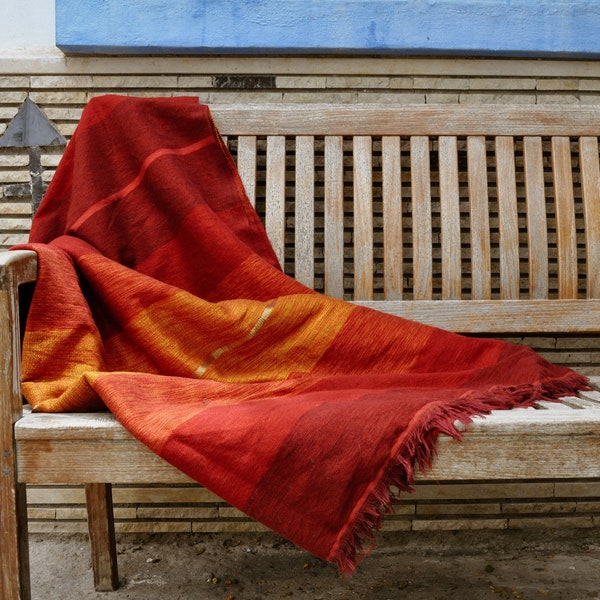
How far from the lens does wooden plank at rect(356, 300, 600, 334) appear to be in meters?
1.59

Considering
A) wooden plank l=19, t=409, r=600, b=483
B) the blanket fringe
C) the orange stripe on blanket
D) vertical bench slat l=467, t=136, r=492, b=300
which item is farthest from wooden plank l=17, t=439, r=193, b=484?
vertical bench slat l=467, t=136, r=492, b=300

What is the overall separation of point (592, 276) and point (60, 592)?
1.47 meters

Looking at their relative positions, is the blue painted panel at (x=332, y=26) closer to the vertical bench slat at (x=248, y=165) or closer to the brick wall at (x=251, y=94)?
the brick wall at (x=251, y=94)

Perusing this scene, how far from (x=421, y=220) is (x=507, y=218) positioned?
0.21 meters

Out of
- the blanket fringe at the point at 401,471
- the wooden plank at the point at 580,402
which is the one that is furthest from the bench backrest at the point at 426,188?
the blanket fringe at the point at 401,471

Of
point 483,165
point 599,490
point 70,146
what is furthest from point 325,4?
point 599,490

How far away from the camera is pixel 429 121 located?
166 centimetres

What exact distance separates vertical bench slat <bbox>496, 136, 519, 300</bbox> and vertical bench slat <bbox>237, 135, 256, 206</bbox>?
0.60 meters

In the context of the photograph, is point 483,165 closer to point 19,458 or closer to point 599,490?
point 599,490

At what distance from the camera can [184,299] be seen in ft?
4.48

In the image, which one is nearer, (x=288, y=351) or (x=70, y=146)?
(x=288, y=351)

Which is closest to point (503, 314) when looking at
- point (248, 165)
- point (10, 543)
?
point (248, 165)

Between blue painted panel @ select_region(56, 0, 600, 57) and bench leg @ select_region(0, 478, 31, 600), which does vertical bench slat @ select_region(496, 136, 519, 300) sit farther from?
bench leg @ select_region(0, 478, 31, 600)

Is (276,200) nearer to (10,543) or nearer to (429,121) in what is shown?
(429,121)
